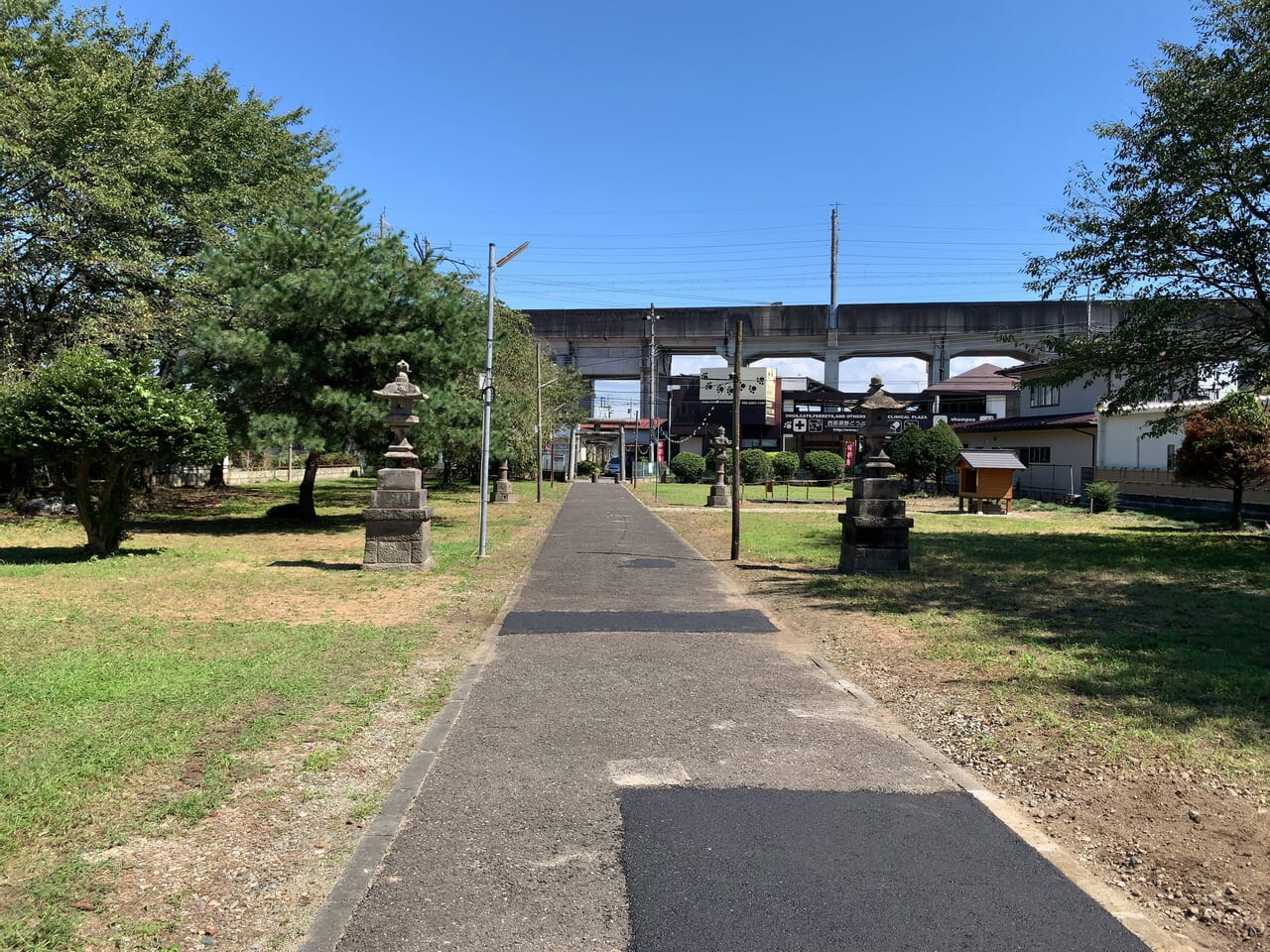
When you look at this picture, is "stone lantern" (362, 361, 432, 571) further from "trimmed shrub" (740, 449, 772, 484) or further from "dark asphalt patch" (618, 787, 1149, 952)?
"trimmed shrub" (740, 449, 772, 484)

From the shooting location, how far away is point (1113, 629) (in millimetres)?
8633

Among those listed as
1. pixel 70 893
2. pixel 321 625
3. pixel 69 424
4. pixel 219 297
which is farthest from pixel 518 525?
pixel 70 893

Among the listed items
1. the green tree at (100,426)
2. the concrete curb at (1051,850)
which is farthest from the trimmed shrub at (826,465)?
the concrete curb at (1051,850)

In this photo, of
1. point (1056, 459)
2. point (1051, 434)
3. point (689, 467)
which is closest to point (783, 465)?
point (689, 467)

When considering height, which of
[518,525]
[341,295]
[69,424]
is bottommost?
[518,525]

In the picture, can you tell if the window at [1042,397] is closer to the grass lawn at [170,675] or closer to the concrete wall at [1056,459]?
the concrete wall at [1056,459]

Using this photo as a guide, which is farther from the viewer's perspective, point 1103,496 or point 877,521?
point 1103,496

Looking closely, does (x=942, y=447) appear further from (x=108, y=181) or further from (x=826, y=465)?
(x=108, y=181)

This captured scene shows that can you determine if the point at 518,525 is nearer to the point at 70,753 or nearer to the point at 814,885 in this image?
the point at 70,753

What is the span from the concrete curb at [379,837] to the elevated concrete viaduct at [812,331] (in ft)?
156

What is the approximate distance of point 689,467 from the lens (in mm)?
53531

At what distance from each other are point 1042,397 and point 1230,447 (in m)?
17.9

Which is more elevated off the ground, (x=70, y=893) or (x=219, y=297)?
(x=219, y=297)

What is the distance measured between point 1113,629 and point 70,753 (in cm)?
909
